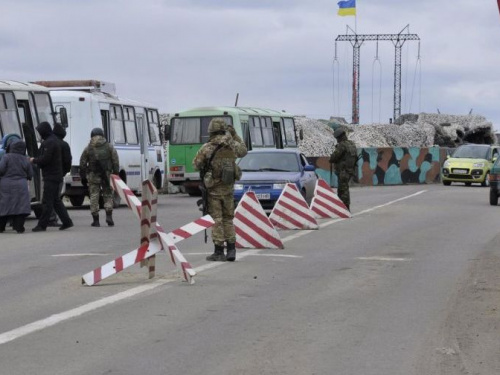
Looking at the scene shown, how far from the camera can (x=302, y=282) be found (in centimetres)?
1347

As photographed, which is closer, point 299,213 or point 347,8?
point 299,213

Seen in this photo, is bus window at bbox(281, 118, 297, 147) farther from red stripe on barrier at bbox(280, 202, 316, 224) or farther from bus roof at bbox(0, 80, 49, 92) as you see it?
red stripe on barrier at bbox(280, 202, 316, 224)

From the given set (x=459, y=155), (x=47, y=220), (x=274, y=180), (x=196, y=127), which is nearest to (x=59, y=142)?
(x=47, y=220)

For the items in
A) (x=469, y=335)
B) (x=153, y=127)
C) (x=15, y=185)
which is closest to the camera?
(x=469, y=335)

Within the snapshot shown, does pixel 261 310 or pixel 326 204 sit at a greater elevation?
pixel 261 310

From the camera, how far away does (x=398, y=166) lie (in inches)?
2089

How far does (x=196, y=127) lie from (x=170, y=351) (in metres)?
30.9

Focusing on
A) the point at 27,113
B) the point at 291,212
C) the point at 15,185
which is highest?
the point at 27,113

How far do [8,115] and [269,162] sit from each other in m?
5.67

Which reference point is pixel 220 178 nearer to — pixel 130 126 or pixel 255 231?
pixel 255 231

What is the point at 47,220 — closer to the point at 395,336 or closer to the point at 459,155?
the point at 395,336

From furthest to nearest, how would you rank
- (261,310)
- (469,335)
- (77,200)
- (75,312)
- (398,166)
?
1. (398,166)
2. (77,200)
3. (261,310)
4. (75,312)
5. (469,335)

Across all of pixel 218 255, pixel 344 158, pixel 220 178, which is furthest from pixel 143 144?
pixel 220 178

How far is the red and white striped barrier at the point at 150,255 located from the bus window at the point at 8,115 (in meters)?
11.9
